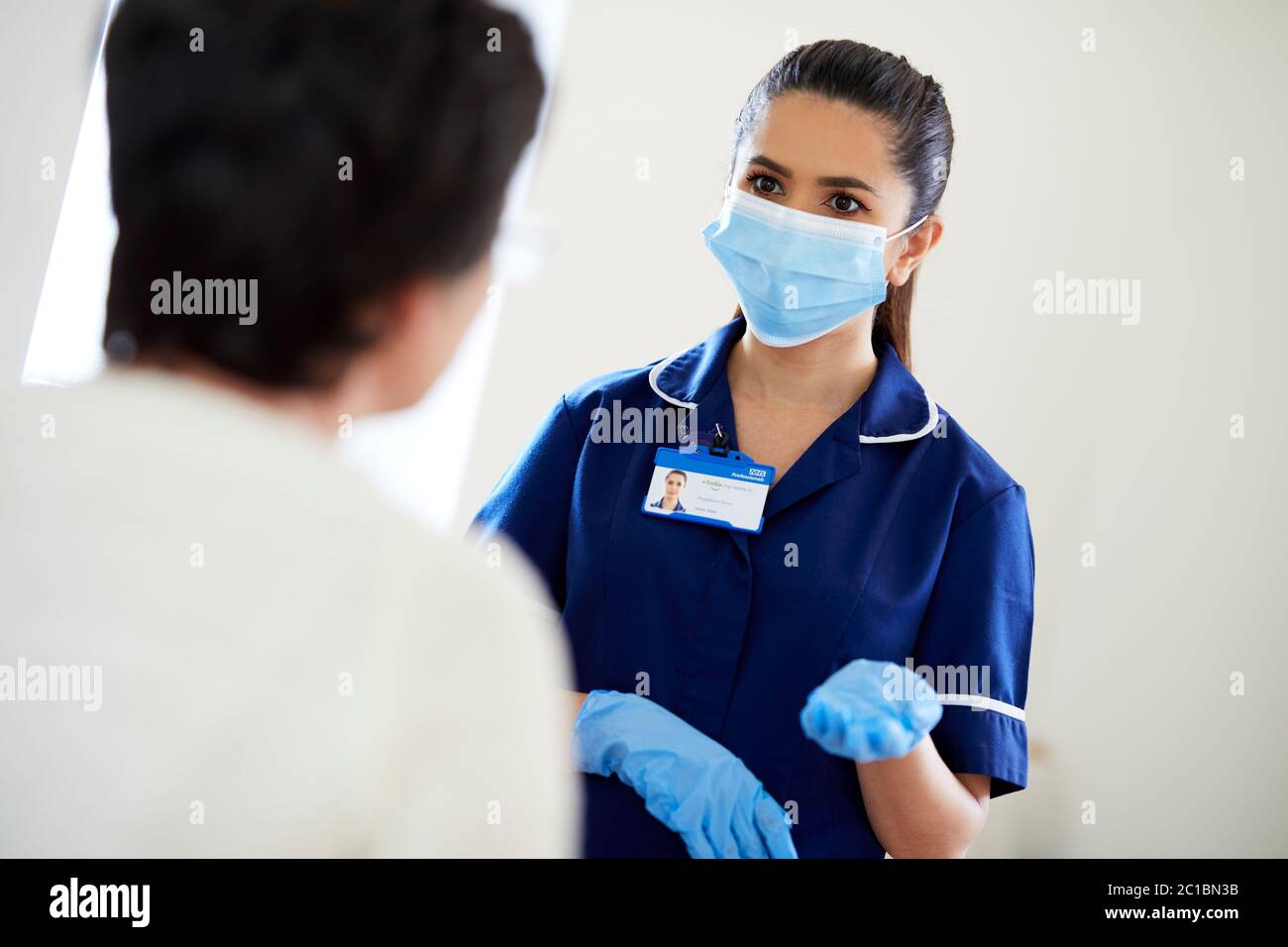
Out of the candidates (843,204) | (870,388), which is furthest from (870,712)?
(843,204)

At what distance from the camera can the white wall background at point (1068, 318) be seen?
80.1 inches

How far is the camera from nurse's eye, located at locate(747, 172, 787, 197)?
4.77 feet

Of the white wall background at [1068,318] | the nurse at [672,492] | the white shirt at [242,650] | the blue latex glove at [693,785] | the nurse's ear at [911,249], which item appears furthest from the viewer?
the white wall background at [1068,318]

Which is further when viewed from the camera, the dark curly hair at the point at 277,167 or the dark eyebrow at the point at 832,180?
the dark eyebrow at the point at 832,180

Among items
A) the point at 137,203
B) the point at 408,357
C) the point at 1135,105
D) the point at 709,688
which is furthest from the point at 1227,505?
the point at 137,203

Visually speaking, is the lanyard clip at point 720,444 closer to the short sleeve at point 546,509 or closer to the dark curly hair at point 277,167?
the short sleeve at point 546,509

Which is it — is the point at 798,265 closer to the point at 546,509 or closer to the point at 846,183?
the point at 846,183

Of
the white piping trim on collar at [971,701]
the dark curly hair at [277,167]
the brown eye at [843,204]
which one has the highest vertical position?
the brown eye at [843,204]

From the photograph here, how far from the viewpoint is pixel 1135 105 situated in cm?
211

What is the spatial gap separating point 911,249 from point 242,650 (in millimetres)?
1144

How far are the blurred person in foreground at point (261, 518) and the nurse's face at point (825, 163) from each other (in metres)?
0.80
